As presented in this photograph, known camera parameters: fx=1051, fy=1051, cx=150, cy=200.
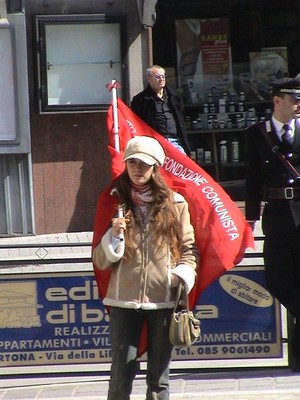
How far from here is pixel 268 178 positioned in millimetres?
6730

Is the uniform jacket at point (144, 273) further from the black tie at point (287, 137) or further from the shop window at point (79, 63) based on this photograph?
the shop window at point (79, 63)

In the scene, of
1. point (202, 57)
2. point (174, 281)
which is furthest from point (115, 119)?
point (202, 57)

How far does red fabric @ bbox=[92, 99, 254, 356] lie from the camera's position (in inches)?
234

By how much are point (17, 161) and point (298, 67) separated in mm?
3942

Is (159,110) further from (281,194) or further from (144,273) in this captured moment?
(144,273)

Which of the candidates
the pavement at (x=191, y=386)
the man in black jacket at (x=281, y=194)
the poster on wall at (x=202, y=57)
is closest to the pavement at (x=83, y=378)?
the pavement at (x=191, y=386)

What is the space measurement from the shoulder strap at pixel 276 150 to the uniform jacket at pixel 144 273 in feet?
5.24

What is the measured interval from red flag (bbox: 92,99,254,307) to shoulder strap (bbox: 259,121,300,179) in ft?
1.68

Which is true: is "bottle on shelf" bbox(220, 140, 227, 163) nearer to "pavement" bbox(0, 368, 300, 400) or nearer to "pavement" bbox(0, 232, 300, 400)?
"pavement" bbox(0, 232, 300, 400)

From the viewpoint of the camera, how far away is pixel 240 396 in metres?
Answer: 6.48

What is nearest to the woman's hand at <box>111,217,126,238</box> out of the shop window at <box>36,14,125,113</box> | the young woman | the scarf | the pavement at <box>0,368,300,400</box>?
the young woman

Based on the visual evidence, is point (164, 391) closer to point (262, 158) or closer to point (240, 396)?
point (240, 396)

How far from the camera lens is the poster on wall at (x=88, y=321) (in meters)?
6.86

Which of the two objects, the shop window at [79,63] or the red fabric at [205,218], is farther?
the shop window at [79,63]
